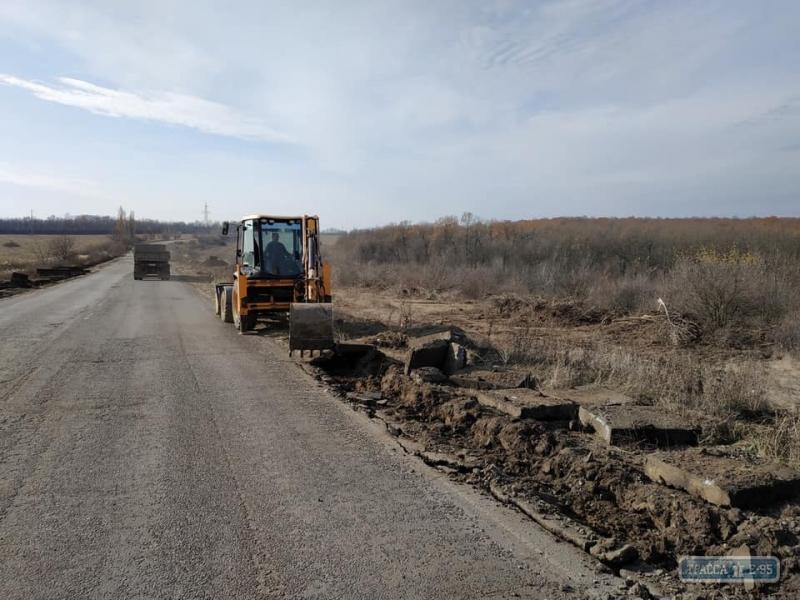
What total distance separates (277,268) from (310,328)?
4723mm

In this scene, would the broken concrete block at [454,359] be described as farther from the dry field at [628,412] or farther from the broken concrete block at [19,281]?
the broken concrete block at [19,281]

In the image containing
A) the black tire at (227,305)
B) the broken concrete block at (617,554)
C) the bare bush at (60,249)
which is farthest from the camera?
the bare bush at (60,249)

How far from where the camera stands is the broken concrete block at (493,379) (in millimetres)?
8938

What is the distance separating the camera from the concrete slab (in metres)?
7.99

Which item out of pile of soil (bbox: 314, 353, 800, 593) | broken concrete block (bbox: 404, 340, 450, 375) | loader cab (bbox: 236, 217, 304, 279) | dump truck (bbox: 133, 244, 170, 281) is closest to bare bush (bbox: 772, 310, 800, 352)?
broken concrete block (bbox: 404, 340, 450, 375)

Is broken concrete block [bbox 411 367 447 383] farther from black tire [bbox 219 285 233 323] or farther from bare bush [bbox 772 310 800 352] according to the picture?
black tire [bbox 219 285 233 323]

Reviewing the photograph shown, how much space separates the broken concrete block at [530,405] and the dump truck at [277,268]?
22.7 ft

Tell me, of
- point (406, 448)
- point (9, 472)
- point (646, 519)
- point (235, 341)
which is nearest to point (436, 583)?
point (646, 519)

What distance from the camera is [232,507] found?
4992 mm

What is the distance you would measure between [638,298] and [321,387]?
1269 centimetres

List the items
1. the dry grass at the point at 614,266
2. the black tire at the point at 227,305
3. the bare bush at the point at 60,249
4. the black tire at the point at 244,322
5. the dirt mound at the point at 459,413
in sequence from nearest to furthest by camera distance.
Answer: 1. the dirt mound at the point at 459,413
2. the dry grass at the point at 614,266
3. the black tire at the point at 244,322
4. the black tire at the point at 227,305
5. the bare bush at the point at 60,249

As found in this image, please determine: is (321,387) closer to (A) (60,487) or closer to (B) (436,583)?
(A) (60,487)

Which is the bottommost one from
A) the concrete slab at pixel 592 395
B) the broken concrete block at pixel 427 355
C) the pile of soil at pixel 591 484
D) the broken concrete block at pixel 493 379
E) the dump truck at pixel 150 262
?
the pile of soil at pixel 591 484

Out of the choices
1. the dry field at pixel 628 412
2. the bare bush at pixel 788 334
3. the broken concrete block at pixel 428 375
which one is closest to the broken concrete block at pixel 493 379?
the dry field at pixel 628 412
